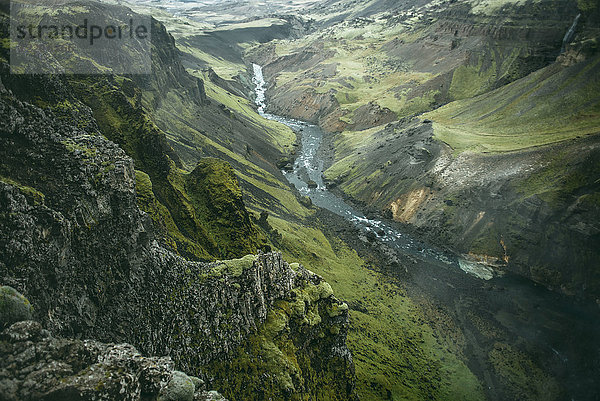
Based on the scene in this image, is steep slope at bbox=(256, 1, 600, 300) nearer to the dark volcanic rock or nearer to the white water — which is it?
the white water

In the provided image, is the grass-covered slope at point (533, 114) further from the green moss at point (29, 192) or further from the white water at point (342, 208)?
the green moss at point (29, 192)

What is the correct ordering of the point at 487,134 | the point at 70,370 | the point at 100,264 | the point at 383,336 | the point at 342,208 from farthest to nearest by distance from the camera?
1. the point at 487,134
2. the point at 342,208
3. the point at 383,336
4. the point at 100,264
5. the point at 70,370

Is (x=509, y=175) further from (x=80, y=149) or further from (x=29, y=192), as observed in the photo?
(x=29, y=192)

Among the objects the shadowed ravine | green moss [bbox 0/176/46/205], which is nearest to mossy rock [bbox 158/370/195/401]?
green moss [bbox 0/176/46/205]

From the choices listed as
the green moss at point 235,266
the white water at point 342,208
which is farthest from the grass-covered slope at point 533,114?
the green moss at point 235,266

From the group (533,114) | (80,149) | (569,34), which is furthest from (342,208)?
(569,34)

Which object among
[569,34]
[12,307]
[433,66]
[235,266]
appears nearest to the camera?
[12,307]
